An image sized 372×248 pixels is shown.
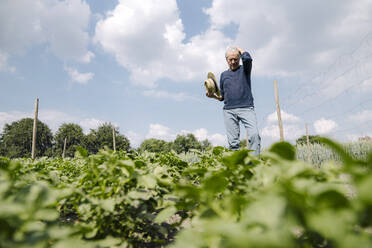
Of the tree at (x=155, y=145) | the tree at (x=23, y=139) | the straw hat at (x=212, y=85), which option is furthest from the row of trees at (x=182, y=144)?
the straw hat at (x=212, y=85)

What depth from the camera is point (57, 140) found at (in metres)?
51.0

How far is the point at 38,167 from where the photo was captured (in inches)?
72.0

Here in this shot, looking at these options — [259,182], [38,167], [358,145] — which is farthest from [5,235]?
[358,145]

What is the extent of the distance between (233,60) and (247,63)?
0.25 metres

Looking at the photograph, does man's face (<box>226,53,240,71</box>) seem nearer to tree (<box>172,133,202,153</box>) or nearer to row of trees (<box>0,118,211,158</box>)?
row of trees (<box>0,118,211,158</box>)

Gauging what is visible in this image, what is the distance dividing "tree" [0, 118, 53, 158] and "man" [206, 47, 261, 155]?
5206 cm

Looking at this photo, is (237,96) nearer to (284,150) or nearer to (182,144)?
(284,150)

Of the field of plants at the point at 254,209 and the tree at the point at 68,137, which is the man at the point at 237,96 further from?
the tree at the point at 68,137

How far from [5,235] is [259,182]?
738 mm

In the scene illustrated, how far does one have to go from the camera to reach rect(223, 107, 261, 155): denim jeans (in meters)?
3.33

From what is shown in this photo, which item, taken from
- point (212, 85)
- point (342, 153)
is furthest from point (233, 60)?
point (342, 153)

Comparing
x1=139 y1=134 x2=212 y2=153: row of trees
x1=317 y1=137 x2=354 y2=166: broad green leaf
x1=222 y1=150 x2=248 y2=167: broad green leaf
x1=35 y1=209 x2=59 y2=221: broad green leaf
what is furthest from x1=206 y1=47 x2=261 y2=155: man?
x1=139 y1=134 x2=212 y2=153: row of trees

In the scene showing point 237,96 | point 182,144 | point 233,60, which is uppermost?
point 182,144

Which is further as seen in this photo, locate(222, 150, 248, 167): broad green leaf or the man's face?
the man's face
